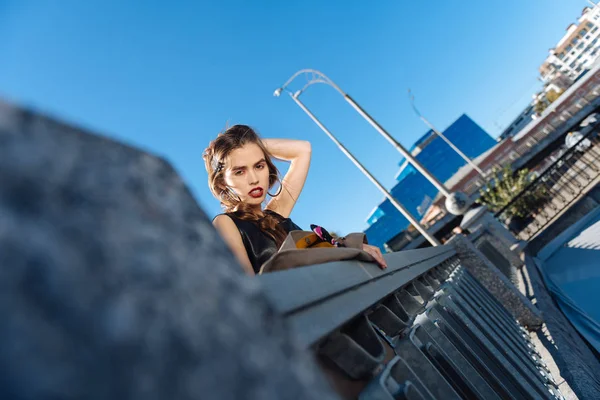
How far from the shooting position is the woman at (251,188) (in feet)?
8.51

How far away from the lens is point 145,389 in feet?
0.87

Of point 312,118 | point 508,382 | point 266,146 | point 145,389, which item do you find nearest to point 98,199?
point 145,389

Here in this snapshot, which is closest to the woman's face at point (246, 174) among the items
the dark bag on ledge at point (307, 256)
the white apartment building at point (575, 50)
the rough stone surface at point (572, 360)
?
the dark bag on ledge at point (307, 256)

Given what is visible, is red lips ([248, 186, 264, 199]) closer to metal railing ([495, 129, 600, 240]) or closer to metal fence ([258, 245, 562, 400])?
metal fence ([258, 245, 562, 400])

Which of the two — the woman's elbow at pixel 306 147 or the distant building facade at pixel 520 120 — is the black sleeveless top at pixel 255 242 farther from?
the distant building facade at pixel 520 120

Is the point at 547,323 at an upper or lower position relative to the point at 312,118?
lower

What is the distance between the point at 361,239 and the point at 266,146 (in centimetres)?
127

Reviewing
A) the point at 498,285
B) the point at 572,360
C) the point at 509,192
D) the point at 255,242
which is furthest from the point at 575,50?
the point at 255,242

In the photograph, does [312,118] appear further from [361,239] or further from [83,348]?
[83,348]

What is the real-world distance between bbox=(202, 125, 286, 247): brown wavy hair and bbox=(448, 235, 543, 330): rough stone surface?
16.5 feet

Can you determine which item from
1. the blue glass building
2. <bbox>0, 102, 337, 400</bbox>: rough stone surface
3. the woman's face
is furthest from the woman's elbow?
the blue glass building

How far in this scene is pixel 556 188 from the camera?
1747 centimetres

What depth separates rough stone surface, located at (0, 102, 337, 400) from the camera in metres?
0.25

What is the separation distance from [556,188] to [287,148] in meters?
18.6
